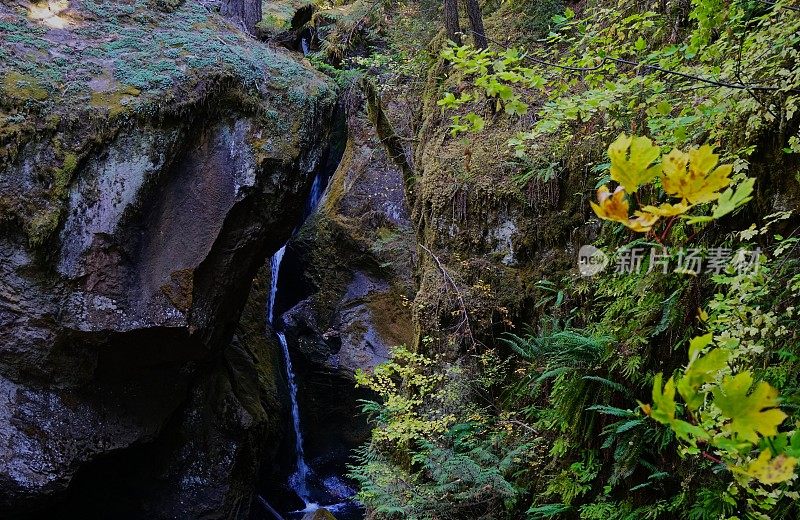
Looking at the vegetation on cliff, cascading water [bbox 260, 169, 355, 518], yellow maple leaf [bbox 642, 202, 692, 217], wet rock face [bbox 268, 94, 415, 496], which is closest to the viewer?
yellow maple leaf [bbox 642, 202, 692, 217]

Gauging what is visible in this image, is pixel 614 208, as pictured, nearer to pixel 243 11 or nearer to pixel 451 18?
pixel 451 18

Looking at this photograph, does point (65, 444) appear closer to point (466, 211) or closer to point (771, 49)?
point (466, 211)

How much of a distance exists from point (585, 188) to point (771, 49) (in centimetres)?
250

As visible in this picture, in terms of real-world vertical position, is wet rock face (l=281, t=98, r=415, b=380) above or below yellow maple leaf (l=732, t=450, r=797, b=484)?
below

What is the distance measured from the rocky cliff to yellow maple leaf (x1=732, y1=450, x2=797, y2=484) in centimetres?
675

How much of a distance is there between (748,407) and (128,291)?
22.6 feet

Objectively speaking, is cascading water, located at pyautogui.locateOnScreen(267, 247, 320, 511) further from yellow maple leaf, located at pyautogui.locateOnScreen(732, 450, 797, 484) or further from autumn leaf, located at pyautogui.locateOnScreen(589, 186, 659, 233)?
yellow maple leaf, located at pyautogui.locateOnScreen(732, 450, 797, 484)

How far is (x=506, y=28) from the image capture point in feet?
29.6

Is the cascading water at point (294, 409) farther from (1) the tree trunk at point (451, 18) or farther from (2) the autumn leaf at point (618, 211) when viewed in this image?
(2) the autumn leaf at point (618, 211)

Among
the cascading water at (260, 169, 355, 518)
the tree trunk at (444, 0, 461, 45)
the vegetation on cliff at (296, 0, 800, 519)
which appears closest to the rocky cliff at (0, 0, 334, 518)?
the cascading water at (260, 169, 355, 518)

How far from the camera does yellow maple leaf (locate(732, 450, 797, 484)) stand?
0.91 m

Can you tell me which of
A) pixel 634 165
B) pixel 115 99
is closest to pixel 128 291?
pixel 115 99

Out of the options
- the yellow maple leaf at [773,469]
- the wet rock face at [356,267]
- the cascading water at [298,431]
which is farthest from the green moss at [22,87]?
the yellow maple leaf at [773,469]

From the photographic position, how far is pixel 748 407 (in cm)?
97
